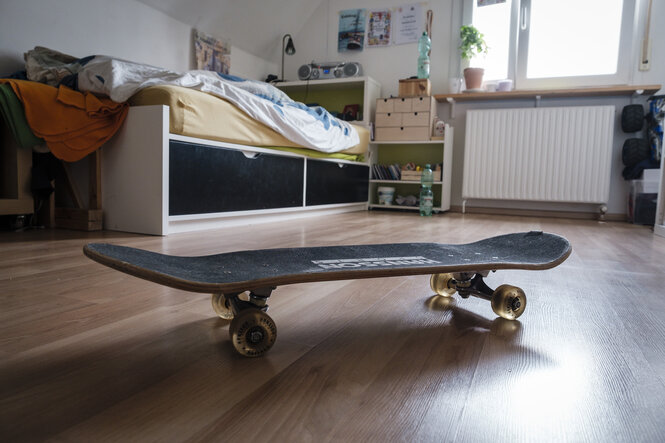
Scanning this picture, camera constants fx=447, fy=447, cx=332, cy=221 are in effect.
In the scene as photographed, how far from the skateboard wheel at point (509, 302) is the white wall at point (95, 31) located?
263 cm

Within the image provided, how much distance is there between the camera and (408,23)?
13.8ft

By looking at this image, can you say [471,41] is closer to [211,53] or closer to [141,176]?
[211,53]

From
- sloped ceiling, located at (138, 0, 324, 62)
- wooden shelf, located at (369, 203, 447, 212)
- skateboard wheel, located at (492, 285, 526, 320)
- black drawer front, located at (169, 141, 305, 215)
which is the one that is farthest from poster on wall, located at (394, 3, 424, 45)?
skateboard wheel, located at (492, 285, 526, 320)

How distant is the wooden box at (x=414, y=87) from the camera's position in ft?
12.8

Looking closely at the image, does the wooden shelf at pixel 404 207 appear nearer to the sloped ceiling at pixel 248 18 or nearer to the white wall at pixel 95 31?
the sloped ceiling at pixel 248 18

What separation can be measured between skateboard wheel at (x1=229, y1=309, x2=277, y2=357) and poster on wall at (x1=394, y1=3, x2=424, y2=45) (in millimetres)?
4099

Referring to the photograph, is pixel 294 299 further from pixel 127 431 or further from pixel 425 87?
pixel 425 87

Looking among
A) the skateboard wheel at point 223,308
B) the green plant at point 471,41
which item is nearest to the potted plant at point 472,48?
the green plant at point 471,41

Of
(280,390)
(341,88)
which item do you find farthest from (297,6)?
(280,390)

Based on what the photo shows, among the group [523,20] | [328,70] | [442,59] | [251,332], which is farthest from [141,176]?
[523,20]

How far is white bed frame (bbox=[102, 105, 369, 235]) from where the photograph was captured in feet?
6.17

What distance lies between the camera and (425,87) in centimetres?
389

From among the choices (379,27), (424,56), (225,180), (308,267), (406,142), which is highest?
(379,27)

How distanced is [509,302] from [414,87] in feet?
11.1
